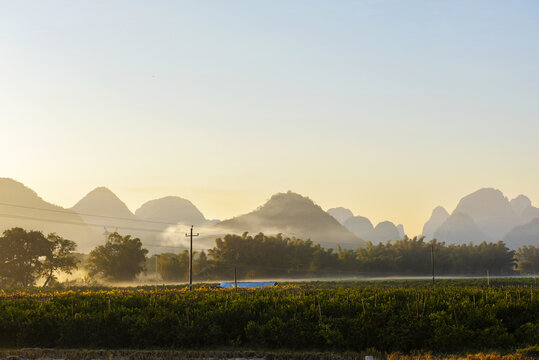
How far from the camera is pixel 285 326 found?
1131 inches

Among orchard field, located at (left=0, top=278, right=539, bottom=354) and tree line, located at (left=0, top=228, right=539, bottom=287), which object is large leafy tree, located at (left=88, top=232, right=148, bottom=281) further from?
orchard field, located at (left=0, top=278, right=539, bottom=354)

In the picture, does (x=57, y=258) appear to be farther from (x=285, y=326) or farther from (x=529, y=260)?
(x=529, y=260)

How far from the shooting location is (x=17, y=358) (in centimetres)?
2525

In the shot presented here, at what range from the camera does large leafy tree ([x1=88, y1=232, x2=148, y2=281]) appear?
10819 cm

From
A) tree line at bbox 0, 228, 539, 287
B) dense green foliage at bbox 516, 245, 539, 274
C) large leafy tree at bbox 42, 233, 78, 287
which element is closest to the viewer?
tree line at bbox 0, 228, 539, 287

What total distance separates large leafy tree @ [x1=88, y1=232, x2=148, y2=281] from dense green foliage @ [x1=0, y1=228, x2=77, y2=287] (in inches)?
363

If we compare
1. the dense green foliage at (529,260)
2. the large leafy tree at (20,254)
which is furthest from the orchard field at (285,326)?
the dense green foliage at (529,260)

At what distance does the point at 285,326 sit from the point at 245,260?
336 ft

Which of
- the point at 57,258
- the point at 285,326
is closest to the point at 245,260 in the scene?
the point at 57,258

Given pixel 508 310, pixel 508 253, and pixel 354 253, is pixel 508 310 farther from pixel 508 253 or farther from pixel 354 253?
pixel 508 253

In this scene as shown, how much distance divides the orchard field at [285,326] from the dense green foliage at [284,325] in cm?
5

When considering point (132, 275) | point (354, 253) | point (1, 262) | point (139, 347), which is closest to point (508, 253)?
point (354, 253)

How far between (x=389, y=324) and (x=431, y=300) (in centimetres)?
596

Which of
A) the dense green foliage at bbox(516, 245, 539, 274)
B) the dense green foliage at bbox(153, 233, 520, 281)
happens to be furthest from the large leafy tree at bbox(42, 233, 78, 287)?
the dense green foliage at bbox(516, 245, 539, 274)
